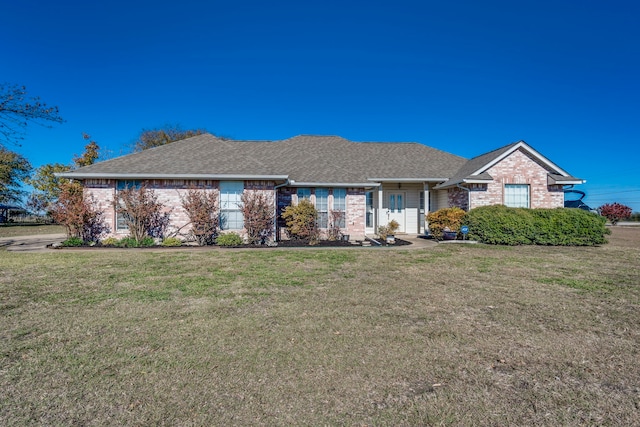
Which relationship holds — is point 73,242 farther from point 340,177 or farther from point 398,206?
point 398,206

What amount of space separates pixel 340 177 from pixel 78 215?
11.1 m

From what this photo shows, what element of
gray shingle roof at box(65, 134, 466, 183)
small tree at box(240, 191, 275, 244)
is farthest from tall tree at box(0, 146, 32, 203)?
small tree at box(240, 191, 275, 244)

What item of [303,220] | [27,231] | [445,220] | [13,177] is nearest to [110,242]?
[303,220]

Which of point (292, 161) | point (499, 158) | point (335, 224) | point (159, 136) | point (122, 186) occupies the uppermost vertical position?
point (159, 136)

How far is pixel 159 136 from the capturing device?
135 ft

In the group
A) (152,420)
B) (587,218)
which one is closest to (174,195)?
(152,420)

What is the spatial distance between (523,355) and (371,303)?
2.39m

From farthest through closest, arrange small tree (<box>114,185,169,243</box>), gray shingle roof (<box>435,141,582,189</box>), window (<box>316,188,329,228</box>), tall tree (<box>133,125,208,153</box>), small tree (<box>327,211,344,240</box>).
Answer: tall tree (<box>133,125,208,153</box>) < gray shingle roof (<box>435,141,582,189</box>) < window (<box>316,188,329,228</box>) < small tree (<box>327,211,344,240</box>) < small tree (<box>114,185,169,243</box>)

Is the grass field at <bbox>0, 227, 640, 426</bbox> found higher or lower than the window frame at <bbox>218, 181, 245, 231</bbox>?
lower

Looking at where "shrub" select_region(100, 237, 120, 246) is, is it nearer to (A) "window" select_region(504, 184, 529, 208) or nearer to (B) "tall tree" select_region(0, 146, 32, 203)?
(A) "window" select_region(504, 184, 529, 208)

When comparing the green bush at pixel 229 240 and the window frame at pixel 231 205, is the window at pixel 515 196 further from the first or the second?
the green bush at pixel 229 240

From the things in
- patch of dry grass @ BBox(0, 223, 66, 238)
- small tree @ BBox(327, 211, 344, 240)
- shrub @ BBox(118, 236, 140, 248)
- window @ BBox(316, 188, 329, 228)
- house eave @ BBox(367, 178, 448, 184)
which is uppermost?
house eave @ BBox(367, 178, 448, 184)

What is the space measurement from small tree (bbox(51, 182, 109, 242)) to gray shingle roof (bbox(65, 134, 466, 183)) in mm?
904

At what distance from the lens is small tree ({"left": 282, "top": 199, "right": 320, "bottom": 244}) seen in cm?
1461
